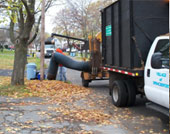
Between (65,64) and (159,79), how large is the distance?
23.8 ft

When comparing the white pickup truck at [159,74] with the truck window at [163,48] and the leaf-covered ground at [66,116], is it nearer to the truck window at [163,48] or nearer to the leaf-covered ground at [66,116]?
the truck window at [163,48]

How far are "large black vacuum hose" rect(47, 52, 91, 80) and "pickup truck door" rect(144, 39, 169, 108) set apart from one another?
5825 mm

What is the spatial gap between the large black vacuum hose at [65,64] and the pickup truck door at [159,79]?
5825mm

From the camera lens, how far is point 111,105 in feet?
27.1

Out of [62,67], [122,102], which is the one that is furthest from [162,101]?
[62,67]

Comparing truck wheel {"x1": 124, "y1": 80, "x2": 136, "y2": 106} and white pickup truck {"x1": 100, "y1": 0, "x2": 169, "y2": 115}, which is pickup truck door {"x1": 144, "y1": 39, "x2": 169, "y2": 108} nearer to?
white pickup truck {"x1": 100, "y1": 0, "x2": 169, "y2": 115}

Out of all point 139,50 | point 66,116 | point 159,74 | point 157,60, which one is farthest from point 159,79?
point 66,116

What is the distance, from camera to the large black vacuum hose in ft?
39.2

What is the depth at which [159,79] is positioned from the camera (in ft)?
18.8

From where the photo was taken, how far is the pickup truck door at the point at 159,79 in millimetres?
5473

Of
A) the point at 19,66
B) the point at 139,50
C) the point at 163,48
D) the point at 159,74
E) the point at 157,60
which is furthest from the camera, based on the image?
the point at 19,66

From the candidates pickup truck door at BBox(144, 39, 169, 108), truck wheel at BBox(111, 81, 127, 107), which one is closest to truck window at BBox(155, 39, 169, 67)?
pickup truck door at BBox(144, 39, 169, 108)

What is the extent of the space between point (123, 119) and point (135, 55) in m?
1.79

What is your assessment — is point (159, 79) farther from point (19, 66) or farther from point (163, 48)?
point (19, 66)
